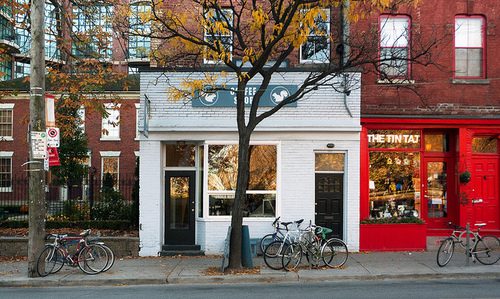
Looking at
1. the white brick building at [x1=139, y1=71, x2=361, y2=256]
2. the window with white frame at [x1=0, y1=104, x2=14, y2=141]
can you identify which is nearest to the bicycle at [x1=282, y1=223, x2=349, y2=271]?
the white brick building at [x1=139, y1=71, x2=361, y2=256]

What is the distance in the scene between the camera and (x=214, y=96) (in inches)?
539

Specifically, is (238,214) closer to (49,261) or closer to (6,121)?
(49,261)

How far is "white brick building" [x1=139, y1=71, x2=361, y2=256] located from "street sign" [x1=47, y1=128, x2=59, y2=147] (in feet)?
9.24

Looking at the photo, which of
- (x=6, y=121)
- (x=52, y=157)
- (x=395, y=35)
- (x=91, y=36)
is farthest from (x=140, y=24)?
(x=6, y=121)

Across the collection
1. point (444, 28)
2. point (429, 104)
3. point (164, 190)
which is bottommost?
point (164, 190)

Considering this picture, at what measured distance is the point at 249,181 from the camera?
13.7m

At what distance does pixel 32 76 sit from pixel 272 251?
6730 millimetres

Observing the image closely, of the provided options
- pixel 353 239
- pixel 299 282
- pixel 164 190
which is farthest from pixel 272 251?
pixel 164 190

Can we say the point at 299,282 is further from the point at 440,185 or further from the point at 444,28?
the point at 444,28

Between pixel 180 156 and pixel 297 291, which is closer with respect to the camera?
pixel 297 291

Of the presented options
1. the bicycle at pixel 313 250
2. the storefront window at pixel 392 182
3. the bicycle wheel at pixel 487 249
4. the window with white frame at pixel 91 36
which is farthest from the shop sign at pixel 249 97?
the bicycle wheel at pixel 487 249

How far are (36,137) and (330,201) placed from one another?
25.9 ft

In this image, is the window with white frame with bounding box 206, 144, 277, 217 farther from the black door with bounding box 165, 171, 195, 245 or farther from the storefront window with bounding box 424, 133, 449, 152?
the storefront window with bounding box 424, 133, 449, 152

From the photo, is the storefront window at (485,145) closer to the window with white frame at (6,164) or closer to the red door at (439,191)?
the red door at (439,191)
